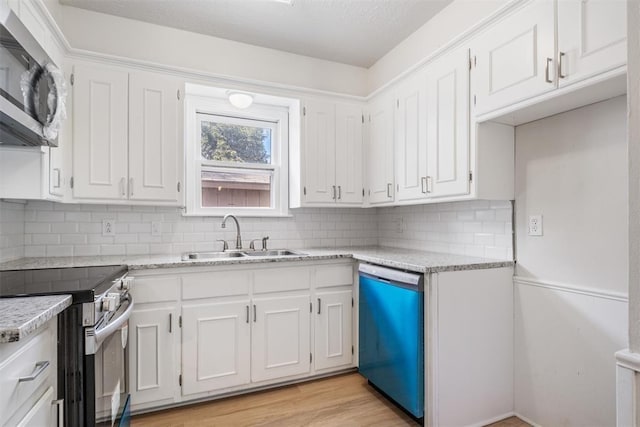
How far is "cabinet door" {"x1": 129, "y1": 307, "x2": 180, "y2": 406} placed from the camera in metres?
2.04

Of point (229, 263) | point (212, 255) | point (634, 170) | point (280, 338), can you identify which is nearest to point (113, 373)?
point (229, 263)

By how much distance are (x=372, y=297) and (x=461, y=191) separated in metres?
0.92

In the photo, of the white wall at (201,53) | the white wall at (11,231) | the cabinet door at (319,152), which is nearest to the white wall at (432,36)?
the white wall at (201,53)

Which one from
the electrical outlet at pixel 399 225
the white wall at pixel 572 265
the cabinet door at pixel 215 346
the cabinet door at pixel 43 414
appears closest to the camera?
the cabinet door at pixel 43 414

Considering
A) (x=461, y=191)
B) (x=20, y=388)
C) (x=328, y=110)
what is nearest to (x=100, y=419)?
(x=20, y=388)

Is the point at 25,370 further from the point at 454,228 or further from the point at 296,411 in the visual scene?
the point at 454,228

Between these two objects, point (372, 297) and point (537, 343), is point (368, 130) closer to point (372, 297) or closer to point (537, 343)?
point (372, 297)

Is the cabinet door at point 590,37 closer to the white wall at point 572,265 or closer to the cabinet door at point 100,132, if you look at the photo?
the white wall at point 572,265

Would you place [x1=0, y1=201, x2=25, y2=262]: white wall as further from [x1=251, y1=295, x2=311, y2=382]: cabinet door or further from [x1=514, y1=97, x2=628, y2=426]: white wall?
[x1=514, y1=97, x2=628, y2=426]: white wall

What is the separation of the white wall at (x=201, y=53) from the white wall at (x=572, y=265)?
1739 mm

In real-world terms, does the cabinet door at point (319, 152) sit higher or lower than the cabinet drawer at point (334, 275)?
higher

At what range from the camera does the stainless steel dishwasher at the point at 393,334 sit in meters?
1.93

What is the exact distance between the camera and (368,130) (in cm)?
310

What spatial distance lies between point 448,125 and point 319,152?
1.11 metres
